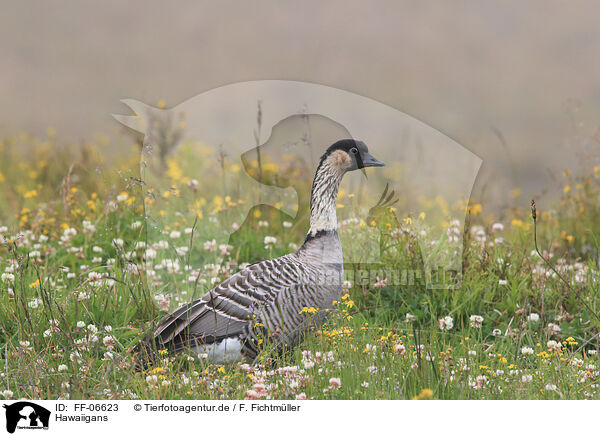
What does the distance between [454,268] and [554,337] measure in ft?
3.02

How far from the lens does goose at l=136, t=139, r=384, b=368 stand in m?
4.27

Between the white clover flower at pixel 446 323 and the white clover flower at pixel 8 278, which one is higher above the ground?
the white clover flower at pixel 8 278

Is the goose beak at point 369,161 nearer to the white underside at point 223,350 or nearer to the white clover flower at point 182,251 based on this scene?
the white underside at point 223,350

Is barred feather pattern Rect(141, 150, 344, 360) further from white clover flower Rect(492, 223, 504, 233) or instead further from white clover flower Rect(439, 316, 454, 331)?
white clover flower Rect(492, 223, 504, 233)

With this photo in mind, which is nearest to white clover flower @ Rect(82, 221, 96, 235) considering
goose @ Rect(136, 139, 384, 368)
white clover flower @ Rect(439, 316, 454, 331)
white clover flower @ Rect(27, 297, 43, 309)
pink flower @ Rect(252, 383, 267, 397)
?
white clover flower @ Rect(27, 297, 43, 309)

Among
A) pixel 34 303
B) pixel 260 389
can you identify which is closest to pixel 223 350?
pixel 260 389

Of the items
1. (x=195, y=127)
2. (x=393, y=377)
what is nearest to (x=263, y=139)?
(x=195, y=127)

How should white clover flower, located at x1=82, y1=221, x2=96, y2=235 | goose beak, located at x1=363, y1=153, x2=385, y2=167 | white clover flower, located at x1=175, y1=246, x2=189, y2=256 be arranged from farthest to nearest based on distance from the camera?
white clover flower, located at x1=82, y1=221, x2=96, y2=235
white clover flower, located at x1=175, y1=246, x2=189, y2=256
goose beak, located at x1=363, y1=153, x2=385, y2=167

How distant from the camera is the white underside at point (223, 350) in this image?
427 cm

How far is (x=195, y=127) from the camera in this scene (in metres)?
4.52

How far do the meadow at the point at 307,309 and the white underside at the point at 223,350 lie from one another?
2.9 inches
